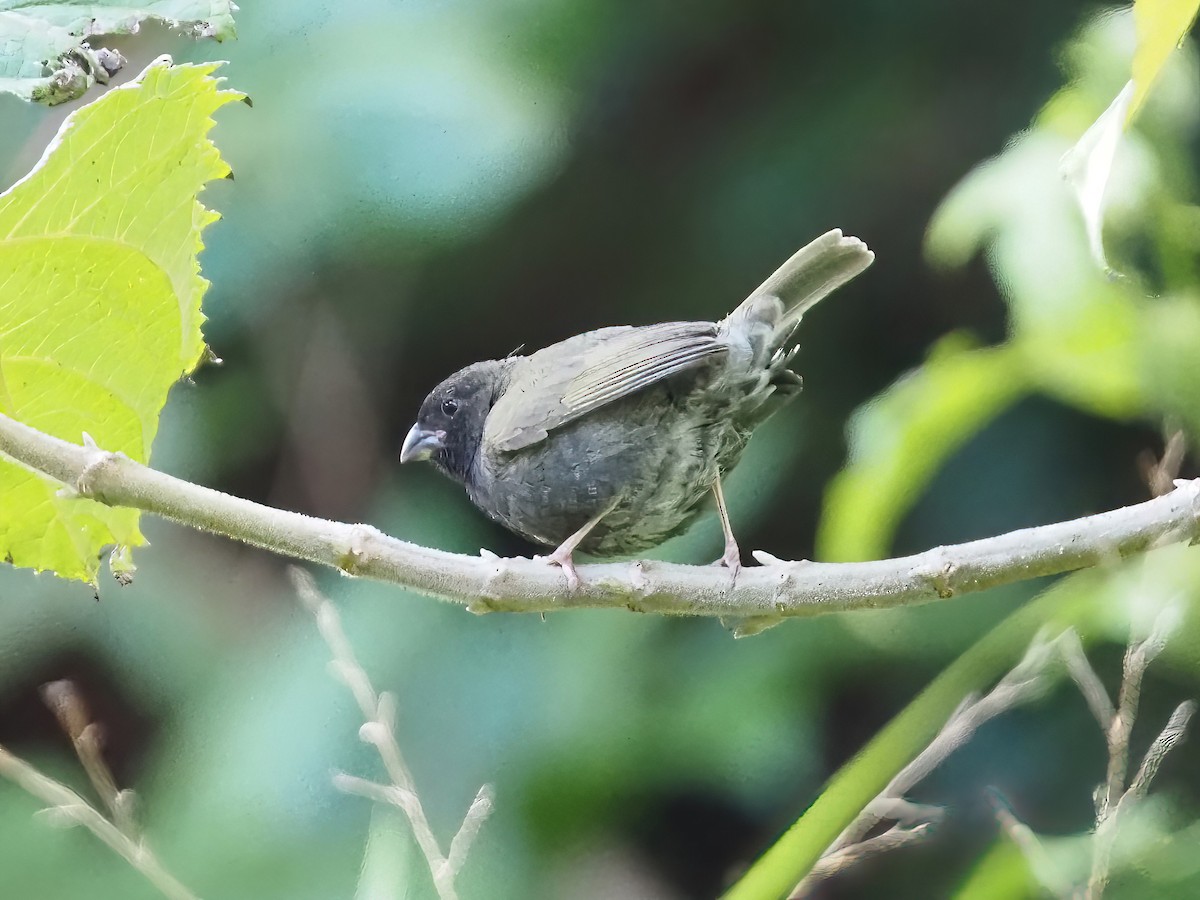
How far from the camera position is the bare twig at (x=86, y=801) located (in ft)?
4.32

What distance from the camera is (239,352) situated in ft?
5.16

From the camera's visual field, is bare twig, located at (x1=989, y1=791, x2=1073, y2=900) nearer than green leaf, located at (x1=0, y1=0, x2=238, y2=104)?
No

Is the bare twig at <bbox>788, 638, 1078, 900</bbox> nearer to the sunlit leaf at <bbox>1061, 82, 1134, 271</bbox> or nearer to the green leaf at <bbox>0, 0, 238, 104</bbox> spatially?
the sunlit leaf at <bbox>1061, 82, 1134, 271</bbox>

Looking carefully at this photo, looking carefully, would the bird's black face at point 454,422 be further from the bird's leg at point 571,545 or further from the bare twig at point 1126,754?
the bare twig at point 1126,754

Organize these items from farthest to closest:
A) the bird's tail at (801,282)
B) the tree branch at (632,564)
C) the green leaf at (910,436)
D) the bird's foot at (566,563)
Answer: the green leaf at (910,436) → the bird's tail at (801,282) → the bird's foot at (566,563) → the tree branch at (632,564)

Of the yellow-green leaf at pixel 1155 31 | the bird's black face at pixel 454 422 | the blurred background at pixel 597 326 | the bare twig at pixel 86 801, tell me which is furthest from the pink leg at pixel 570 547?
the bare twig at pixel 86 801

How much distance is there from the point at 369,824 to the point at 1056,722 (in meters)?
0.98

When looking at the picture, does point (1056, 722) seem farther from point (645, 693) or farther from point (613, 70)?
point (613, 70)

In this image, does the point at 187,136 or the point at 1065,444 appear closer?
the point at 187,136

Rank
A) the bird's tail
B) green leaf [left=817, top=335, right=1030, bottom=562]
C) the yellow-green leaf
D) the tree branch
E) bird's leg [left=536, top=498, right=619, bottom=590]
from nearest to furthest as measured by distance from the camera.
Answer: the yellow-green leaf < the tree branch < bird's leg [left=536, top=498, right=619, bottom=590] < the bird's tail < green leaf [left=817, top=335, right=1030, bottom=562]

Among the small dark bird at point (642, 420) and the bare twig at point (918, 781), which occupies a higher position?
the small dark bird at point (642, 420)

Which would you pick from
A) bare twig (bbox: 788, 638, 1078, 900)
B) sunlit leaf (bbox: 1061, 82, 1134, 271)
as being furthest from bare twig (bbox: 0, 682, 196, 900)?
sunlit leaf (bbox: 1061, 82, 1134, 271)

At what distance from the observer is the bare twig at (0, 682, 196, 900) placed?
1317 mm

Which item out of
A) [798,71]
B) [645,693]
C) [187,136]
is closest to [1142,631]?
[645,693]
